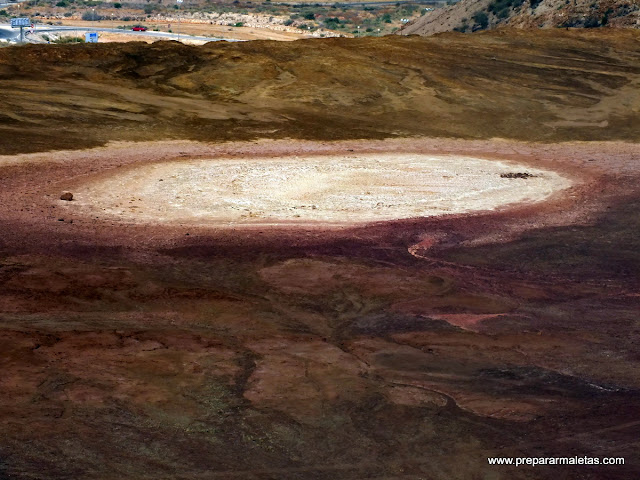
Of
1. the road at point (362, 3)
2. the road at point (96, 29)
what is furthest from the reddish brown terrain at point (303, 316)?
the road at point (362, 3)

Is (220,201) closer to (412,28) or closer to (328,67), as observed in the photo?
(328,67)

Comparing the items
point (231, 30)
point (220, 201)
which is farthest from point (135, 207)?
Answer: point (231, 30)

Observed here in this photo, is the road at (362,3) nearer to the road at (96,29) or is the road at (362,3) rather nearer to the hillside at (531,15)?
the road at (96,29)

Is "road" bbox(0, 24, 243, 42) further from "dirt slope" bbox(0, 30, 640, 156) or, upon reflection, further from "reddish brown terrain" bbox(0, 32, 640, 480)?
"reddish brown terrain" bbox(0, 32, 640, 480)

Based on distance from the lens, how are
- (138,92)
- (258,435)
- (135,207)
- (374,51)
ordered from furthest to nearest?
(374,51), (138,92), (135,207), (258,435)

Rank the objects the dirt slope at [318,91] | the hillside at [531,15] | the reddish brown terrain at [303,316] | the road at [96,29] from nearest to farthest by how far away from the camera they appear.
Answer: the reddish brown terrain at [303,316] < the dirt slope at [318,91] < the hillside at [531,15] < the road at [96,29]

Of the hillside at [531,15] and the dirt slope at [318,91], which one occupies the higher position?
the hillside at [531,15]

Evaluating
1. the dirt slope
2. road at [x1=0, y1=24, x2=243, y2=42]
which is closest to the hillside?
the dirt slope
